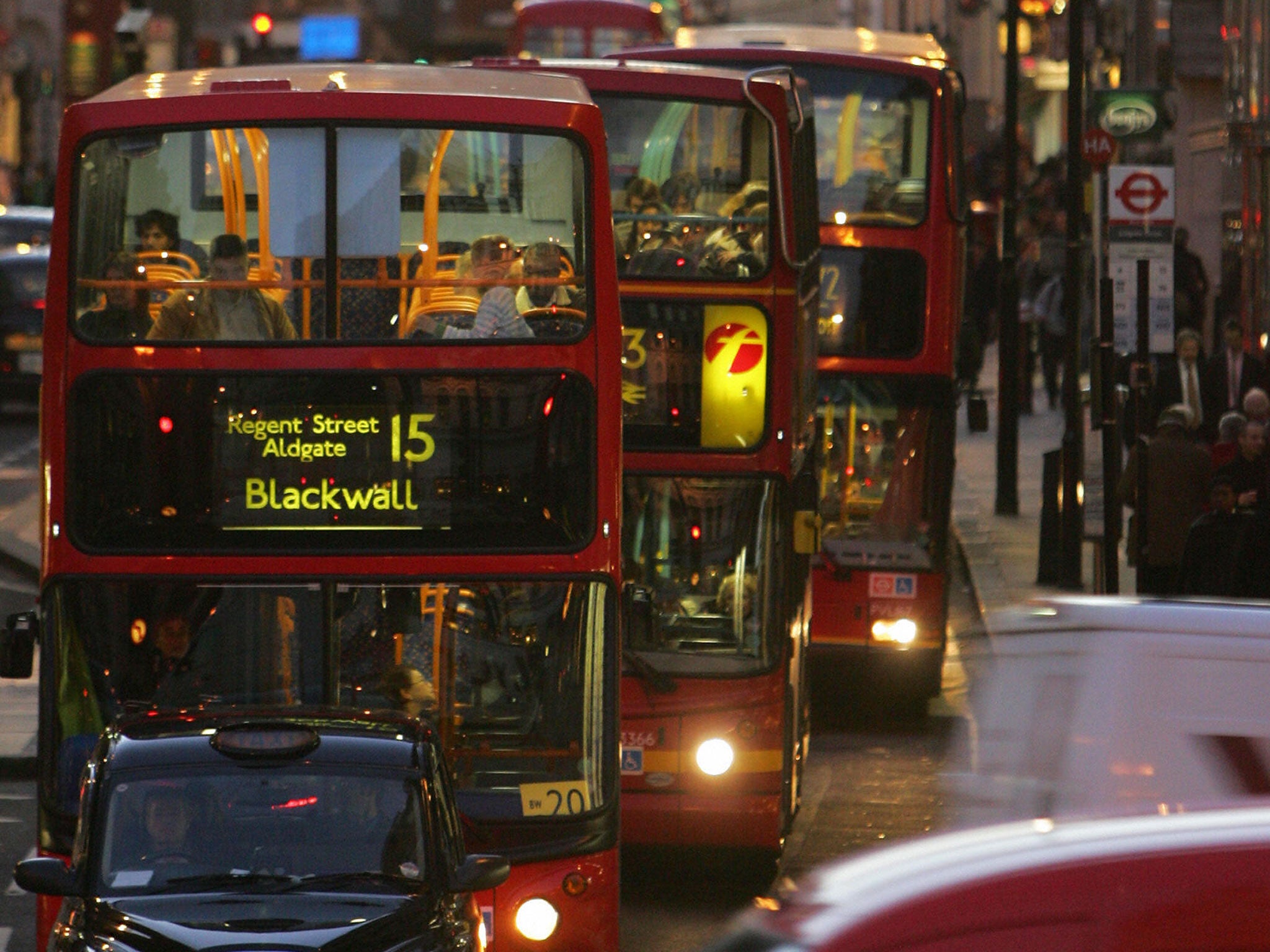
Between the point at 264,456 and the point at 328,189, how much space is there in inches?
40.0

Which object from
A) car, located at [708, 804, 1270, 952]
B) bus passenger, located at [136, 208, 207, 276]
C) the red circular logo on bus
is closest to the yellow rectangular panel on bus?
the red circular logo on bus

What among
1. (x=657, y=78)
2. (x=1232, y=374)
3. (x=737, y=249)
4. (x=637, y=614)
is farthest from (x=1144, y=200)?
(x=637, y=614)

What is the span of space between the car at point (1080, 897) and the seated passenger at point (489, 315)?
5.43m

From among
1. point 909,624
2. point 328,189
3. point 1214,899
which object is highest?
point 328,189

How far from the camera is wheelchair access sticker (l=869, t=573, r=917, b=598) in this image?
1641 cm

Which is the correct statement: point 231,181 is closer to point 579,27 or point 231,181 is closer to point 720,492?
point 720,492

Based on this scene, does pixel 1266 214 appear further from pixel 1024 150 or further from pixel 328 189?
pixel 1024 150

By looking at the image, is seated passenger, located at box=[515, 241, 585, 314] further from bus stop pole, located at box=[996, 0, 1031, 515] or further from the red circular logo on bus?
bus stop pole, located at box=[996, 0, 1031, 515]

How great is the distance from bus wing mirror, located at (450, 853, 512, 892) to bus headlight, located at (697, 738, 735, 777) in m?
3.57

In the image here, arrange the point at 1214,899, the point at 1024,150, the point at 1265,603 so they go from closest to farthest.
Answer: the point at 1214,899 < the point at 1265,603 < the point at 1024,150

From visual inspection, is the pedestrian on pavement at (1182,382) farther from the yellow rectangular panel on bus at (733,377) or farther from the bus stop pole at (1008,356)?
the yellow rectangular panel on bus at (733,377)

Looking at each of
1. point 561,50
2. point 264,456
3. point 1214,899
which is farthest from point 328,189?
point 561,50

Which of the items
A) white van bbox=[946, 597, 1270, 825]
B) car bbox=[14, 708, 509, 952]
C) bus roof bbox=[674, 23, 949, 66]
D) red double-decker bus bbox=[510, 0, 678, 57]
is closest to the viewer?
white van bbox=[946, 597, 1270, 825]

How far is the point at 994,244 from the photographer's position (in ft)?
120
